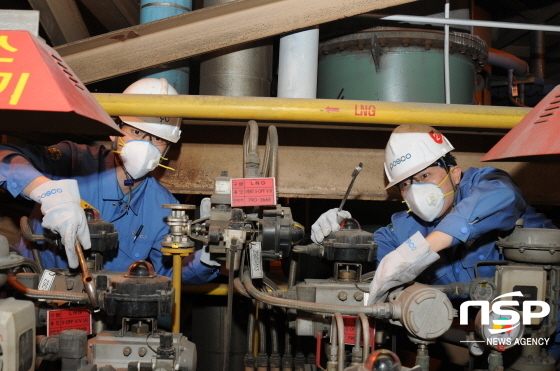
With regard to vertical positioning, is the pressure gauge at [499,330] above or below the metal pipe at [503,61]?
below

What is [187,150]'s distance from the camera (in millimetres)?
2318

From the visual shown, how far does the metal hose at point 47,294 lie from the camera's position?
141 cm

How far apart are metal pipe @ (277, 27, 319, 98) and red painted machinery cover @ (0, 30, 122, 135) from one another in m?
0.93

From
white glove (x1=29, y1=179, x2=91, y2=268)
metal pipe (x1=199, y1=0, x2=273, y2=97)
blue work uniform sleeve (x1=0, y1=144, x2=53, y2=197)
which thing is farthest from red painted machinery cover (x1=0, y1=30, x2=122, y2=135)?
metal pipe (x1=199, y1=0, x2=273, y2=97)

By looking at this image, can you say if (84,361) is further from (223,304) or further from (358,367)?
(223,304)

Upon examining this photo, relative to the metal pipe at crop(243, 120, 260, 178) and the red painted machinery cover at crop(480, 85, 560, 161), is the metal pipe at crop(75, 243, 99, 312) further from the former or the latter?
the red painted machinery cover at crop(480, 85, 560, 161)

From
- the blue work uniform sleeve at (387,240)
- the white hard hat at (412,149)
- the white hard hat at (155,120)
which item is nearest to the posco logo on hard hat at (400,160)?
the white hard hat at (412,149)

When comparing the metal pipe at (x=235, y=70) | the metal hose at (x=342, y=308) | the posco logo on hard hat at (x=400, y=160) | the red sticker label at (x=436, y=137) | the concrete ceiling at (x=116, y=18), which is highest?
the concrete ceiling at (x=116, y=18)

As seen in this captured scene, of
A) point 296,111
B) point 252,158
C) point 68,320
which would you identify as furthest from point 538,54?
point 68,320

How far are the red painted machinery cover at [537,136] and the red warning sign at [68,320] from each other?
1202mm

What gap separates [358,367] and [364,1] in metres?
Result: 1.40

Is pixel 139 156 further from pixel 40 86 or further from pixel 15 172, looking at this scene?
pixel 40 86

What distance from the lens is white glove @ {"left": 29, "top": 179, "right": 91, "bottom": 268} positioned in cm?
157

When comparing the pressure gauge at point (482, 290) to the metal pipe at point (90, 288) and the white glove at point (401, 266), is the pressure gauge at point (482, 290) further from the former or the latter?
the metal pipe at point (90, 288)
